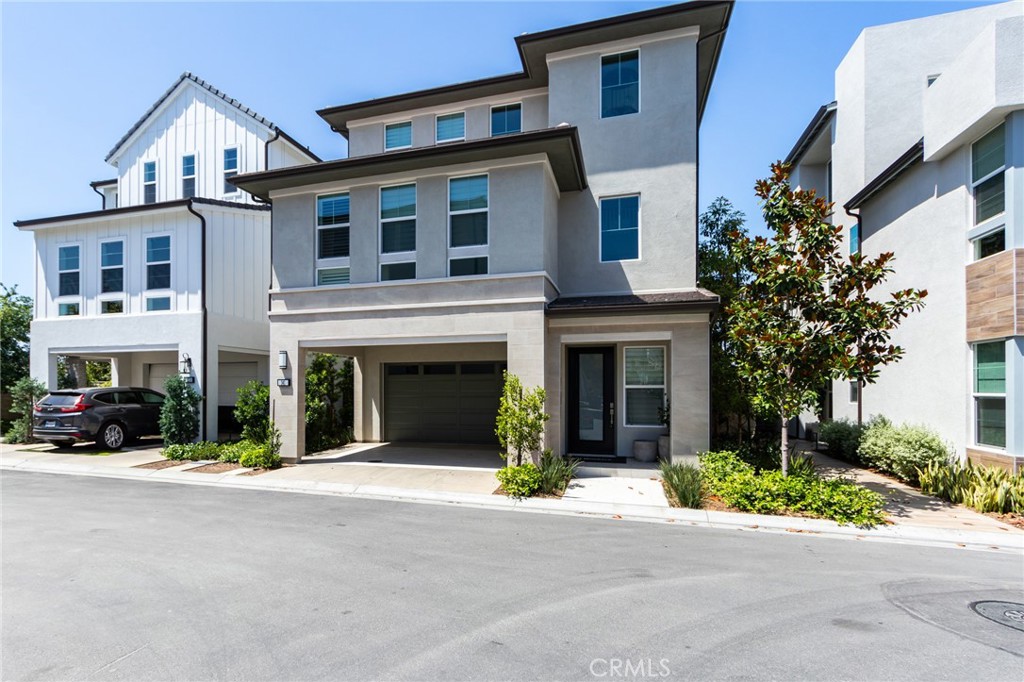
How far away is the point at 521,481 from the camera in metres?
8.53

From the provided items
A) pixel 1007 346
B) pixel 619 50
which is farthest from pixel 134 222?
pixel 1007 346

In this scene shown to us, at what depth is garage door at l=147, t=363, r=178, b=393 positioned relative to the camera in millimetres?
17406

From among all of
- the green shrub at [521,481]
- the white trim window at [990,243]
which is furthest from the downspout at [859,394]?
the green shrub at [521,481]

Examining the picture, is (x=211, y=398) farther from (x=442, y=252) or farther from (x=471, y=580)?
(x=471, y=580)

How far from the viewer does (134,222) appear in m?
14.5

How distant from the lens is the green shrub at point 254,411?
11.8m

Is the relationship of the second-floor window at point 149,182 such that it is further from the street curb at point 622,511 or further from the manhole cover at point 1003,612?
the manhole cover at point 1003,612

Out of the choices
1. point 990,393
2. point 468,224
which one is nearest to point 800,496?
point 990,393

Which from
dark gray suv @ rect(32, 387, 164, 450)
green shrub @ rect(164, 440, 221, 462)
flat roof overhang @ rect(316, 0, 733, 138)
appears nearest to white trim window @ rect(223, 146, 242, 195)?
flat roof overhang @ rect(316, 0, 733, 138)

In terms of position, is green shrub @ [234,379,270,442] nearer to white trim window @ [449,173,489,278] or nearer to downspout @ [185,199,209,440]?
downspout @ [185,199,209,440]

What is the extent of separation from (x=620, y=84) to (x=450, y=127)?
4.98 m

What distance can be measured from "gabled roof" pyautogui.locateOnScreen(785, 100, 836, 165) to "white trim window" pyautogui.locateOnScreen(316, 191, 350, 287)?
518 inches

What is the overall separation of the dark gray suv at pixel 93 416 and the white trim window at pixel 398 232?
30.0ft

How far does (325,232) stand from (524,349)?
5907 millimetres
